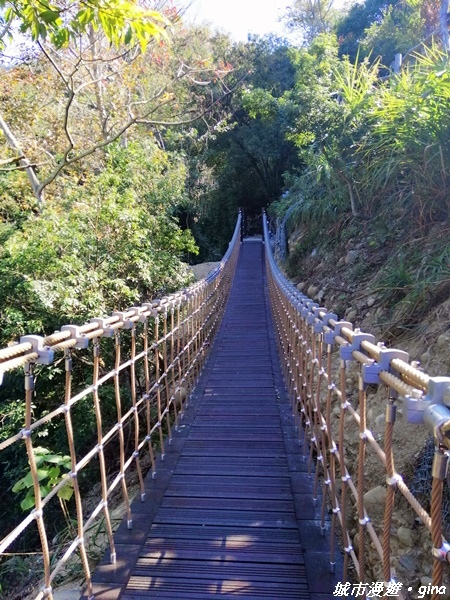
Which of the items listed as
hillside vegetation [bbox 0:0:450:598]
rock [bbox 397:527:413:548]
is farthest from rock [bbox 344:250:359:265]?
rock [bbox 397:527:413:548]

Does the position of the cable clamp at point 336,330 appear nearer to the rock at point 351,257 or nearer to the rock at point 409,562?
the rock at point 409,562

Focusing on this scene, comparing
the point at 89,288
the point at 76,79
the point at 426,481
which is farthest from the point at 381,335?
the point at 76,79

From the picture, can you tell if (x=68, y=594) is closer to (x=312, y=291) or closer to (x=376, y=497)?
(x=376, y=497)

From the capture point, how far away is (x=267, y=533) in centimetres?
197

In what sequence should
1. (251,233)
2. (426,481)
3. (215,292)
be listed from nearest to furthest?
(426,481) → (215,292) → (251,233)

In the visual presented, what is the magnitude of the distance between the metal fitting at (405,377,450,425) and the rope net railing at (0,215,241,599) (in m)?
0.95

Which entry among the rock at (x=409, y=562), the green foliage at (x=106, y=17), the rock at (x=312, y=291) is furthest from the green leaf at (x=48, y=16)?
the rock at (x=312, y=291)

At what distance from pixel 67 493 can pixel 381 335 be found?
2.14 meters

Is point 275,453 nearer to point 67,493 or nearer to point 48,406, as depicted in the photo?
point 67,493

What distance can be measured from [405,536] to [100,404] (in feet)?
11.5

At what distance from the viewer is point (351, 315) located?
3713mm

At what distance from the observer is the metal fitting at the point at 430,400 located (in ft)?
3.00

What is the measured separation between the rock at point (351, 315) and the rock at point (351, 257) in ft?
3.32

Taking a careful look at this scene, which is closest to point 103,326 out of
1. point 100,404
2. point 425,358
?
point 425,358
